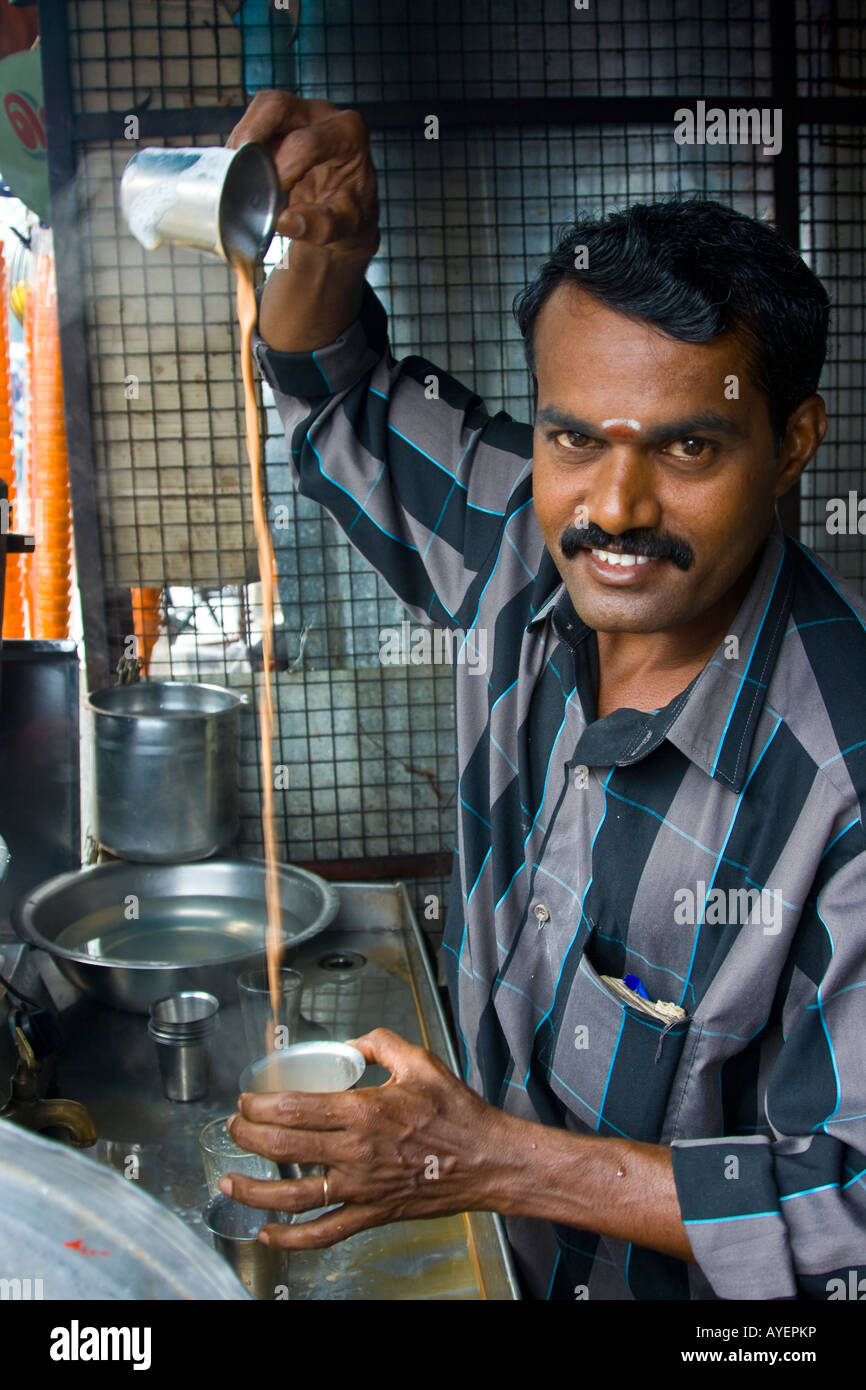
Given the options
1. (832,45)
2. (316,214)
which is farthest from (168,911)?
(832,45)

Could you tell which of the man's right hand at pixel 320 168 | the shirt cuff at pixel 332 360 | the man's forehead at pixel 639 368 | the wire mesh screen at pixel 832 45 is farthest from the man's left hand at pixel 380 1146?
the wire mesh screen at pixel 832 45

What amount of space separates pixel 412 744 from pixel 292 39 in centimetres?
155

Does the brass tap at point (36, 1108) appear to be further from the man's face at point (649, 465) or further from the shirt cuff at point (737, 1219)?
the man's face at point (649, 465)

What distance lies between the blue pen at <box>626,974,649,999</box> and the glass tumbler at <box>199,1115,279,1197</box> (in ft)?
1.43

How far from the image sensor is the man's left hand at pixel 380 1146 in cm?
107

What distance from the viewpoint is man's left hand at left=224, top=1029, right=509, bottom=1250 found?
42.1 inches

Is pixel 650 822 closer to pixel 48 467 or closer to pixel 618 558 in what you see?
pixel 618 558

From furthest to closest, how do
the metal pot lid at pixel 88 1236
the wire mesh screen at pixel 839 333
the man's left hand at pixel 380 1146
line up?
the wire mesh screen at pixel 839 333 → the man's left hand at pixel 380 1146 → the metal pot lid at pixel 88 1236

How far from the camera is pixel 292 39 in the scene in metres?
2.37

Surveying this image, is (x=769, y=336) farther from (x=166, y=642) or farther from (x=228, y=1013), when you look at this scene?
(x=166, y=642)

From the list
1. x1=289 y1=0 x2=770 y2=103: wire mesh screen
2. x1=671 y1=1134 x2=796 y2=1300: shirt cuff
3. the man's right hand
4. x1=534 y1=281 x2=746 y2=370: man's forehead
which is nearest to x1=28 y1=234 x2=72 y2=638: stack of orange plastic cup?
x1=289 y1=0 x2=770 y2=103: wire mesh screen

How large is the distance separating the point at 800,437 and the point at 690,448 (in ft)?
0.63

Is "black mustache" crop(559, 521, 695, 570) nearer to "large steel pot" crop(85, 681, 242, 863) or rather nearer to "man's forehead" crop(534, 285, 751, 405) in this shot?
"man's forehead" crop(534, 285, 751, 405)

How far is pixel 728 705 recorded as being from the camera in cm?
122
